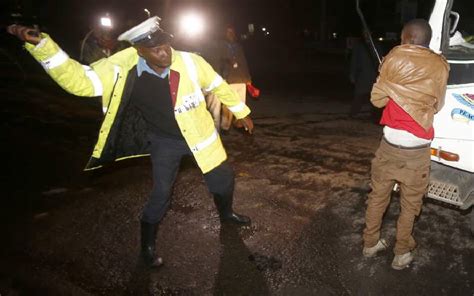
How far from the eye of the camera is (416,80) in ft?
9.41

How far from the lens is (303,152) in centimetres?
636

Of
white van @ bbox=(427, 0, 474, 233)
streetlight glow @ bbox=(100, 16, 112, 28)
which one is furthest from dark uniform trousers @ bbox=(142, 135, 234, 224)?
streetlight glow @ bbox=(100, 16, 112, 28)

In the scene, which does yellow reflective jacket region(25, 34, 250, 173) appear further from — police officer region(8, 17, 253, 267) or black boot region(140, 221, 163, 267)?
black boot region(140, 221, 163, 267)

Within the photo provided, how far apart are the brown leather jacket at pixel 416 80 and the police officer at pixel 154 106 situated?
4.24 ft

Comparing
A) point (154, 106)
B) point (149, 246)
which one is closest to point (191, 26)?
point (154, 106)

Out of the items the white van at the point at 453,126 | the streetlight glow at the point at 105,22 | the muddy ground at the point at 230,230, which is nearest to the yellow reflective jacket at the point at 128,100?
the muddy ground at the point at 230,230

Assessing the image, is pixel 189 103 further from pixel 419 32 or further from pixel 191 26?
pixel 191 26

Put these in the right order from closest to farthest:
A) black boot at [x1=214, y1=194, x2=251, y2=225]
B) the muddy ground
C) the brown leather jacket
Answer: the brown leather jacket < the muddy ground < black boot at [x1=214, y1=194, x2=251, y2=225]

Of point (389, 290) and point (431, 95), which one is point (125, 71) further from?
point (389, 290)

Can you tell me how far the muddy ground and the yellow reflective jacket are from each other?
2.98ft

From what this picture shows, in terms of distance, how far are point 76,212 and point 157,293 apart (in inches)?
73.2

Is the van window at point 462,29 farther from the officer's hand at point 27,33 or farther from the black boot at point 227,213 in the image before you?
the officer's hand at point 27,33

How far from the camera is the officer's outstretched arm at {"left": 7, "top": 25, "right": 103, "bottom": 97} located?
263 centimetres

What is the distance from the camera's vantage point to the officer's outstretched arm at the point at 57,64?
263 centimetres
